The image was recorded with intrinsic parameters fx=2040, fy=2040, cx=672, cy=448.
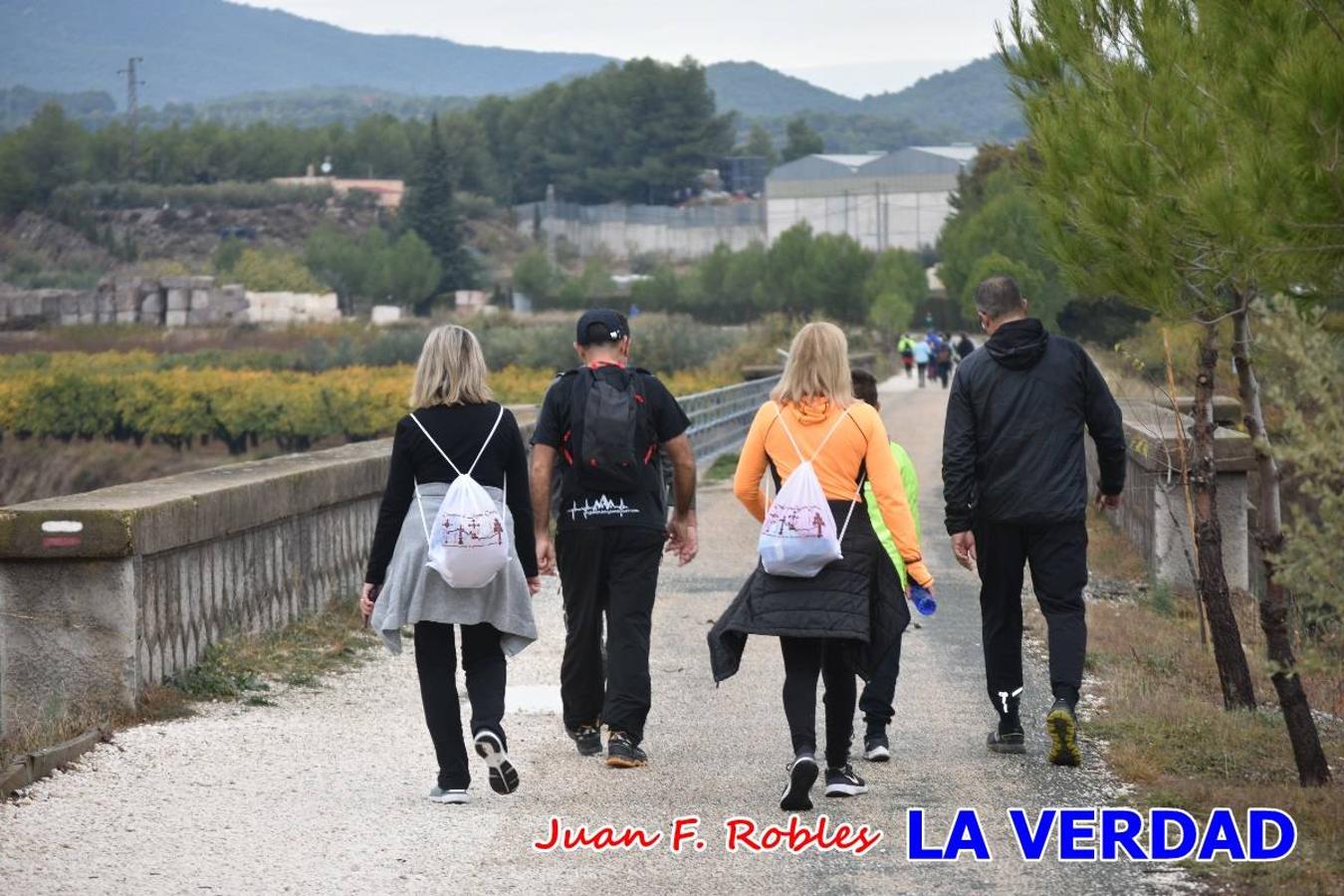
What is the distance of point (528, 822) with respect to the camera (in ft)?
23.3

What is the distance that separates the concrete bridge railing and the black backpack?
209cm

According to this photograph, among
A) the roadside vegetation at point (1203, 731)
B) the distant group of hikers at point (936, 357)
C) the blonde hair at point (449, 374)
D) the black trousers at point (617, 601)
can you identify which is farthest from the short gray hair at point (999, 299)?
the distant group of hikers at point (936, 357)

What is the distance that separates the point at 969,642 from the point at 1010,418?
13.2 feet

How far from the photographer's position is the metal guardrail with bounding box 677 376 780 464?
25.3m

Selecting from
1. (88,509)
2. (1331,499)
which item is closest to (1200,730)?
(1331,499)

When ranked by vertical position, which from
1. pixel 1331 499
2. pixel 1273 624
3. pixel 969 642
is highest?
pixel 1331 499

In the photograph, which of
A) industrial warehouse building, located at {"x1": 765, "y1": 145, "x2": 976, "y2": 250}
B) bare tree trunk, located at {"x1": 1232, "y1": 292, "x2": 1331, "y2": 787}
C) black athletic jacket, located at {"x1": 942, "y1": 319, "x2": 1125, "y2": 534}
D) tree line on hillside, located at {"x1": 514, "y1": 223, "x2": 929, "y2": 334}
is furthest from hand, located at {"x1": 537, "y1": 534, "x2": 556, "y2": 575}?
industrial warehouse building, located at {"x1": 765, "y1": 145, "x2": 976, "y2": 250}

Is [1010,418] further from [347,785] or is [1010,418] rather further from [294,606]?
[294,606]

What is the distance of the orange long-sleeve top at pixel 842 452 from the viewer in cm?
750

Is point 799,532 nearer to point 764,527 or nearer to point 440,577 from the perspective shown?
point 764,527

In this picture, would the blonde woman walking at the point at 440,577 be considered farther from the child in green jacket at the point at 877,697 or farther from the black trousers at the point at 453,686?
the child in green jacket at the point at 877,697

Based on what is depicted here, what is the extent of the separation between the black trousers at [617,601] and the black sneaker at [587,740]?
0.12 metres

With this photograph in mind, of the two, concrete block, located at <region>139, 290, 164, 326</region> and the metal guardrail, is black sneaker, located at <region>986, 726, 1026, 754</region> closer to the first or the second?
the metal guardrail

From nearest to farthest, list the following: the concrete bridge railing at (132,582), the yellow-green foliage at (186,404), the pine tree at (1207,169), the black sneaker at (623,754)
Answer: the pine tree at (1207,169) → the black sneaker at (623,754) → the concrete bridge railing at (132,582) → the yellow-green foliage at (186,404)
